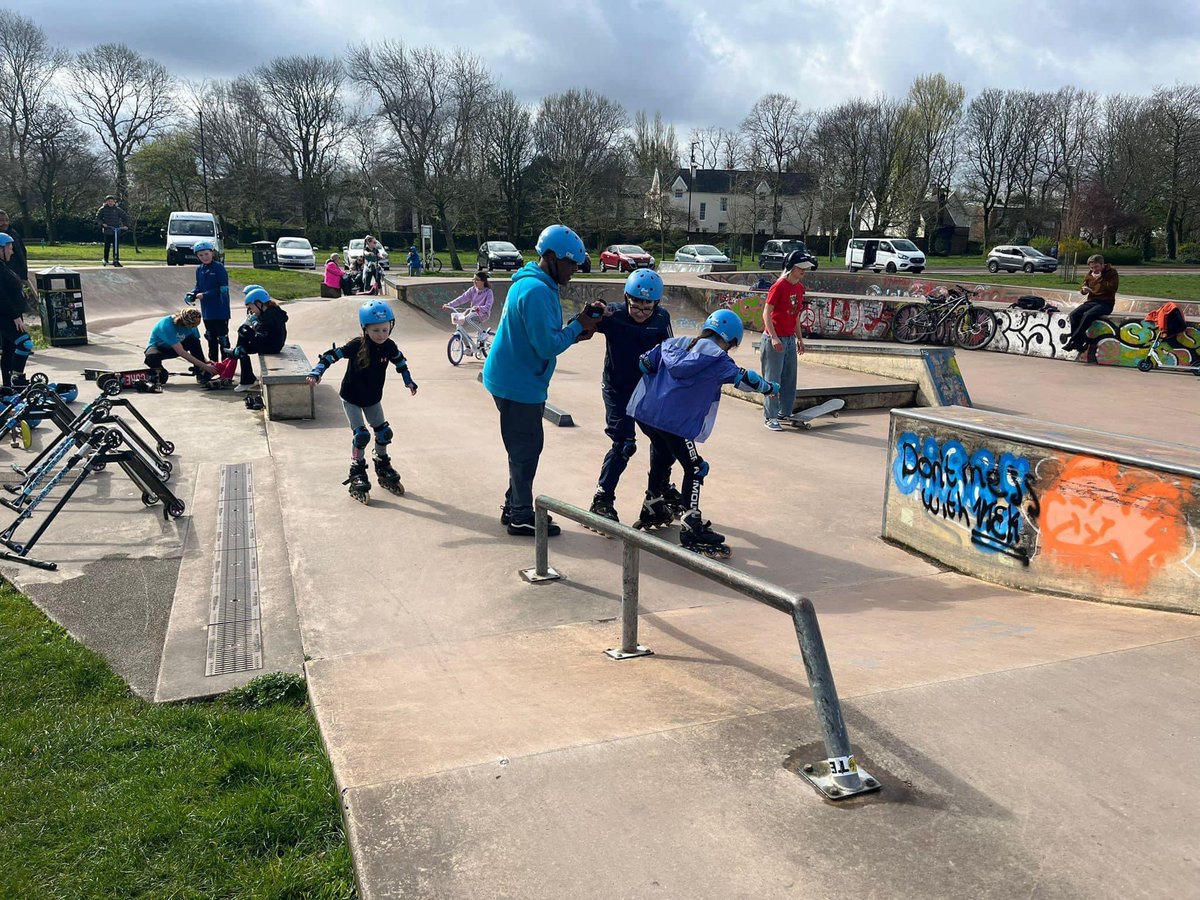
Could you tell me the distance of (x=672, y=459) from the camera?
233 inches

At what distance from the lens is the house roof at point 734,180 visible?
70438 mm

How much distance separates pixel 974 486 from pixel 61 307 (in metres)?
14.5

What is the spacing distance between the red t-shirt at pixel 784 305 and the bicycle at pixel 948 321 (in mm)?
10095

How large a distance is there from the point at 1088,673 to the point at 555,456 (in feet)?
18.1

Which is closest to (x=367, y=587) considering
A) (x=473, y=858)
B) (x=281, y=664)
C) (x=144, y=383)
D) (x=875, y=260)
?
(x=281, y=664)

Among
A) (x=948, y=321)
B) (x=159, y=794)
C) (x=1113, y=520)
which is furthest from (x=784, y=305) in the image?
(x=948, y=321)

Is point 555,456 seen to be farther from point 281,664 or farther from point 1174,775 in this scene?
point 1174,775

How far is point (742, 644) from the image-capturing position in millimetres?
4148

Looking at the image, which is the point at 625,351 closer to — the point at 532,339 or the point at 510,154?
the point at 532,339

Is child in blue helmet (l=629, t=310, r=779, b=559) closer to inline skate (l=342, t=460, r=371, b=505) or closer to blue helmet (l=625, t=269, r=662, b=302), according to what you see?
blue helmet (l=625, t=269, r=662, b=302)

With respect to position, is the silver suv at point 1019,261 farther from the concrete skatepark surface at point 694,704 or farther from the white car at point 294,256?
the concrete skatepark surface at point 694,704

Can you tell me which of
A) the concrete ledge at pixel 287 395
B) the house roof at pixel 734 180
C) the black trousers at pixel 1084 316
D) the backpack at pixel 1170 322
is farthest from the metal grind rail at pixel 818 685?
the house roof at pixel 734 180

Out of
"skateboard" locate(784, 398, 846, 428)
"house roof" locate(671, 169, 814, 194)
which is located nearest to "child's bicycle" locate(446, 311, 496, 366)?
"skateboard" locate(784, 398, 846, 428)

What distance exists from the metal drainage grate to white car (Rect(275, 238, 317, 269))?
3135 centimetres
